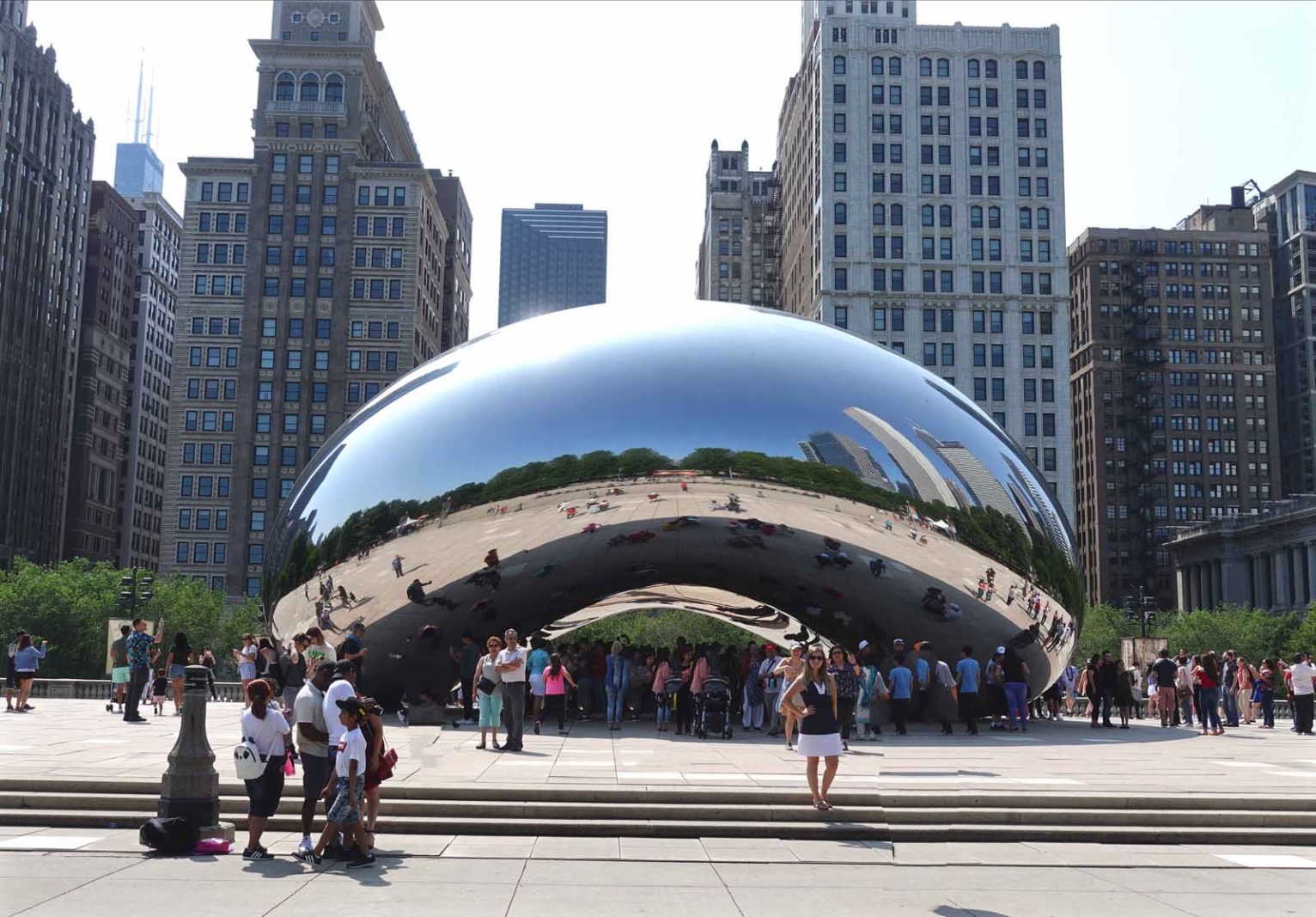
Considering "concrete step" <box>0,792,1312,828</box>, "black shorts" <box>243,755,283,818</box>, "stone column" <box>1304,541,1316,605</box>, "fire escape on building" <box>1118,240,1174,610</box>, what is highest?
"fire escape on building" <box>1118,240,1174,610</box>

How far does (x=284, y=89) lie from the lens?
102812 mm

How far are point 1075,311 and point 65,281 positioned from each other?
111 meters

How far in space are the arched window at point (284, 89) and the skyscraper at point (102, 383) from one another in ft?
127

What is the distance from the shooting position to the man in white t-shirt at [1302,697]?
22.2m

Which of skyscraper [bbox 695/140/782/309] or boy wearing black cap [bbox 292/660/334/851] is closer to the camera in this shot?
boy wearing black cap [bbox 292/660/334/851]

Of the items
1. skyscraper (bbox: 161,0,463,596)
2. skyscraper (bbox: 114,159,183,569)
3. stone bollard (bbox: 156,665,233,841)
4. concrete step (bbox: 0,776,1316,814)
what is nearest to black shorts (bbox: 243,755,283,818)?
stone bollard (bbox: 156,665,233,841)

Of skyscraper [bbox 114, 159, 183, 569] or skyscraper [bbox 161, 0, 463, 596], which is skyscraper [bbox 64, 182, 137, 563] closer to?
skyscraper [bbox 114, 159, 183, 569]

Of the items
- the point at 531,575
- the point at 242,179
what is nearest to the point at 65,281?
the point at 242,179

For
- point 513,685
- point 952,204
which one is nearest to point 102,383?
point 952,204

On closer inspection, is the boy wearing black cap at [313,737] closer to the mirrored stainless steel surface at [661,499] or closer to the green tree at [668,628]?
the mirrored stainless steel surface at [661,499]

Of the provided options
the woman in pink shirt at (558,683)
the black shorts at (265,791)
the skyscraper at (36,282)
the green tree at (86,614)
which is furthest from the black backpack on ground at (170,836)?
the skyscraper at (36,282)

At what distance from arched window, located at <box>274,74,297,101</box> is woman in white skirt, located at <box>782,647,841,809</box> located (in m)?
103

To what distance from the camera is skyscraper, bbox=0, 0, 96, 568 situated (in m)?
108

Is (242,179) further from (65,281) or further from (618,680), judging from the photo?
(618,680)
